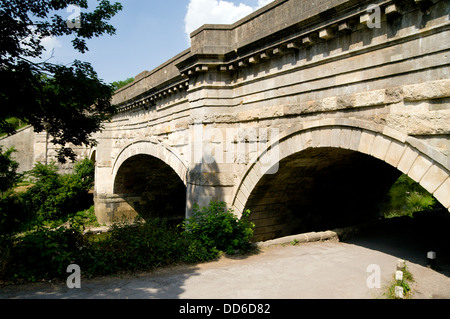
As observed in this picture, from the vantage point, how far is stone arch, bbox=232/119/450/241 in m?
4.21

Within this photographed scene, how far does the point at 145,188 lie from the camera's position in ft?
62.7

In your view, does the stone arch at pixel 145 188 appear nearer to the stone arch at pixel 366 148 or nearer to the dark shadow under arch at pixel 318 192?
the dark shadow under arch at pixel 318 192

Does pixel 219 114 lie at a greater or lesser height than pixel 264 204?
greater

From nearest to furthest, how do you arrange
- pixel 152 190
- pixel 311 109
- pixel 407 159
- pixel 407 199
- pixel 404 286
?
1. pixel 404 286
2. pixel 407 159
3. pixel 311 109
4. pixel 152 190
5. pixel 407 199

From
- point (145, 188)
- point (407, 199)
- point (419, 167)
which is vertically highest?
point (419, 167)

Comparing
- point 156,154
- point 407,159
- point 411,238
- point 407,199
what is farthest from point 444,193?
point 407,199

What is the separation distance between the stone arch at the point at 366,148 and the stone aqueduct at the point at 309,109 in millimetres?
17

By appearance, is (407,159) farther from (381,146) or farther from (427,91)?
(427,91)

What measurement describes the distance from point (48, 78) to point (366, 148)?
5.74m
